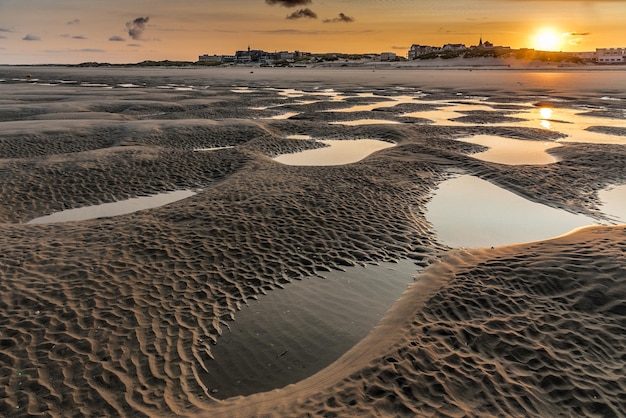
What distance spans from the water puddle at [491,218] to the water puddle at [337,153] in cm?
640

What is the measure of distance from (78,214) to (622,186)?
70.3ft

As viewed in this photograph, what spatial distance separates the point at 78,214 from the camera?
14.5 meters

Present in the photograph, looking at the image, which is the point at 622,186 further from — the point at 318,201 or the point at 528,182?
the point at 318,201

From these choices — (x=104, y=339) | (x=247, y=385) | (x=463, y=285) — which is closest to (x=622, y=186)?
(x=463, y=285)

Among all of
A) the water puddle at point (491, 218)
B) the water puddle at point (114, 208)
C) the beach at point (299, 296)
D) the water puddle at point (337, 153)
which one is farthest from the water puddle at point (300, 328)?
the water puddle at point (337, 153)

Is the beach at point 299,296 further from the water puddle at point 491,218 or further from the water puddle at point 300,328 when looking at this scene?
the water puddle at point 491,218

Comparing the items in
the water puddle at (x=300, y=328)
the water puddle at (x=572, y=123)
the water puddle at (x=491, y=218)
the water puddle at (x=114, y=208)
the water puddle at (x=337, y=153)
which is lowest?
the water puddle at (x=300, y=328)

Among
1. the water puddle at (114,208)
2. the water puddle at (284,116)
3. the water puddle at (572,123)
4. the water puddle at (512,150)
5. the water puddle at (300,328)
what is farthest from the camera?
the water puddle at (284,116)

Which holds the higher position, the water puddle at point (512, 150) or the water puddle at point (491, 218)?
the water puddle at point (512, 150)

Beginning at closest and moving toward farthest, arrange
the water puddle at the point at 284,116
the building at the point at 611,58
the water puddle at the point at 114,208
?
1. the water puddle at the point at 114,208
2. the water puddle at the point at 284,116
3. the building at the point at 611,58

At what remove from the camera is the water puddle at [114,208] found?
554 inches

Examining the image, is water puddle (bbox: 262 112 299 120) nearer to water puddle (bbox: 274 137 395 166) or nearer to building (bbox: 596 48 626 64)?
water puddle (bbox: 274 137 395 166)

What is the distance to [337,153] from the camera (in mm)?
23766

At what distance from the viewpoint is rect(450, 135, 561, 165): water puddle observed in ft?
72.0
